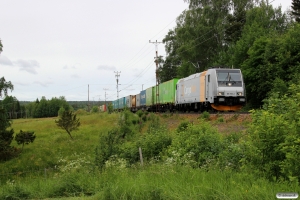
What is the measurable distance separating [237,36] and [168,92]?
15.7 m

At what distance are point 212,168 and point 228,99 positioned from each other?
16183 millimetres

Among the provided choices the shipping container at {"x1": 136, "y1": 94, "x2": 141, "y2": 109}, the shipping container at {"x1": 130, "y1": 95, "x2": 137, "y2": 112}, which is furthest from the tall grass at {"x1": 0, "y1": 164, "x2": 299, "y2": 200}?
the shipping container at {"x1": 130, "y1": 95, "x2": 137, "y2": 112}

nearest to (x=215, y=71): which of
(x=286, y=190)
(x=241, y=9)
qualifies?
(x=286, y=190)

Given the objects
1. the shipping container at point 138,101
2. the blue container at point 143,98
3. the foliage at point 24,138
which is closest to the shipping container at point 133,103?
the shipping container at point 138,101

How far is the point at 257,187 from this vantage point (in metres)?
5.20

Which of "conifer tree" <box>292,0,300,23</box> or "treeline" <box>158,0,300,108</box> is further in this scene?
"conifer tree" <box>292,0,300,23</box>

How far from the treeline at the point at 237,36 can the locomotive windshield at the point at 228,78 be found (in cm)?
1125

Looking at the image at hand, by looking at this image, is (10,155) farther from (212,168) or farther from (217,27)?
(217,27)

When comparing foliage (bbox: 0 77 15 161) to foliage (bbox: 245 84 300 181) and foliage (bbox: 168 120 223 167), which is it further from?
foliage (bbox: 245 84 300 181)

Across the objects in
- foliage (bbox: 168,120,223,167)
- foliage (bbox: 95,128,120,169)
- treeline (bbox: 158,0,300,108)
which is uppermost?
treeline (bbox: 158,0,300,108)

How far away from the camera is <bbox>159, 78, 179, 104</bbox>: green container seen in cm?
3641

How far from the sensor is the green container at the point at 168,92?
3641 cm

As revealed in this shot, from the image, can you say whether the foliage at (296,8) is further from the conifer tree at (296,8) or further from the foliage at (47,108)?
the foliage at (47,108)

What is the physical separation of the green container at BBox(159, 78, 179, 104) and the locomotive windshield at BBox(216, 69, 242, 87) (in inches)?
479
